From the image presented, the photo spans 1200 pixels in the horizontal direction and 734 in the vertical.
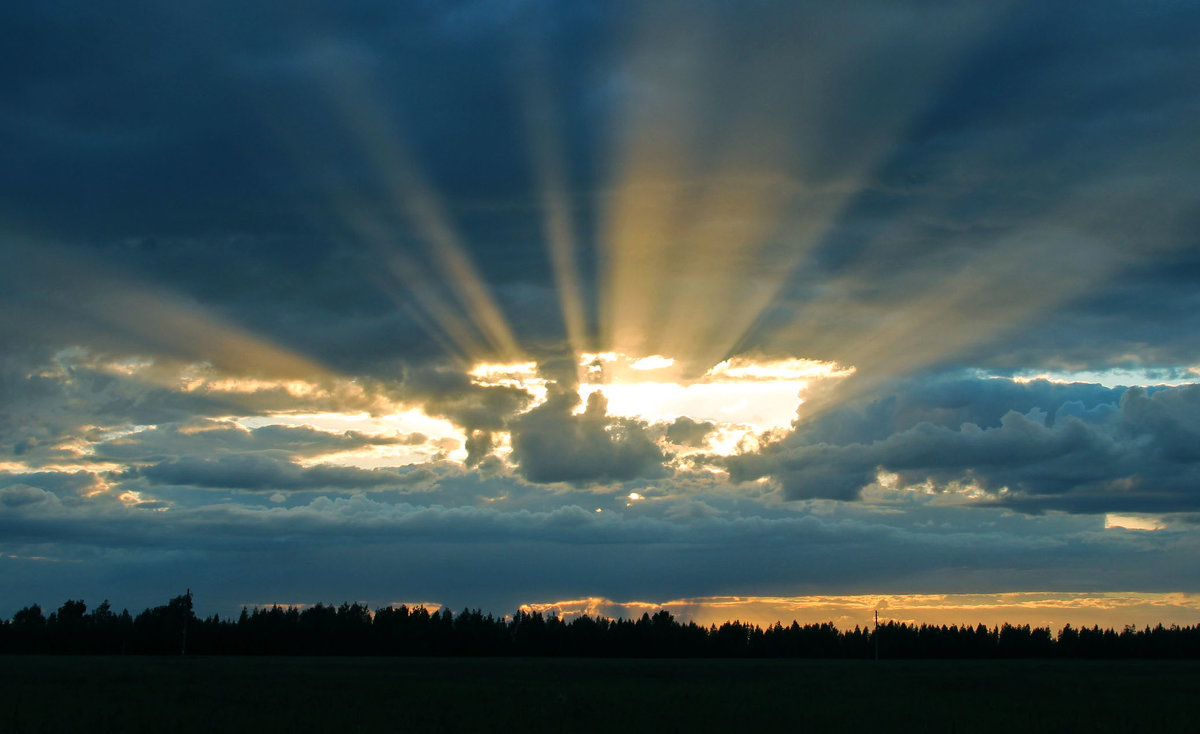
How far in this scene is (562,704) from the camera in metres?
54.6

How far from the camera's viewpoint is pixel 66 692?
60000 mm

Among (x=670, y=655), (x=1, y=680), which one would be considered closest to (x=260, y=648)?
(x=670, y=655)

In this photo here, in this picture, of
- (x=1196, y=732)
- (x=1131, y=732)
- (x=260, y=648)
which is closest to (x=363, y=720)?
(x=1131, y=732)

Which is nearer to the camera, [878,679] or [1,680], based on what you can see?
[1,680]

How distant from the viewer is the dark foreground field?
143ft

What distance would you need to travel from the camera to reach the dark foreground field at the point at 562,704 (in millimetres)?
43562

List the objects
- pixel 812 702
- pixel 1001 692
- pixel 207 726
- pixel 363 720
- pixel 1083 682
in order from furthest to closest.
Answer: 1. pixel 1083 682
2. pixel 1001 692
3. pixel 812 702
4. pixel 363 720
5. pixel 207 726

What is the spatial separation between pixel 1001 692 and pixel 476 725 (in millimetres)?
46377

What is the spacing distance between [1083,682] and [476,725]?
66396 mm

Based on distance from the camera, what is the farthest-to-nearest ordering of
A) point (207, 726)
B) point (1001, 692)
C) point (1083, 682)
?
point (1083, 682)
point (1001, 692)
point (207, 726)

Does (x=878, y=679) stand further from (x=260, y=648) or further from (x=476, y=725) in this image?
(x=260, y=648)

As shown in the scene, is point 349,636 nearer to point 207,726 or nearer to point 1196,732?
point 207,726

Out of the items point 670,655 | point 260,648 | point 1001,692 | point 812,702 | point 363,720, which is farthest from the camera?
point 670,655

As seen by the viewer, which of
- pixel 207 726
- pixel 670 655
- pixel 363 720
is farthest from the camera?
pixel 670 655
